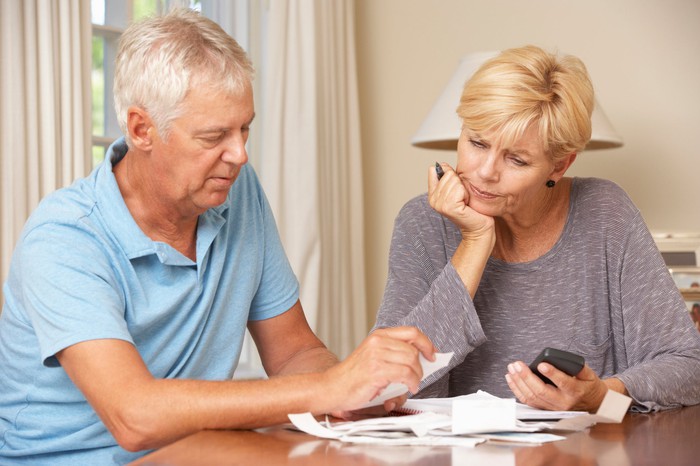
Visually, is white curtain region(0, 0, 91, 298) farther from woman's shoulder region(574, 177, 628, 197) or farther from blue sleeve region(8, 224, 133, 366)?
woman's shoulder region(574, 177, 628, 197)

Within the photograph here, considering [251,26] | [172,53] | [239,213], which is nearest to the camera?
[172,53]

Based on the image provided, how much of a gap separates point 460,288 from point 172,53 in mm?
684

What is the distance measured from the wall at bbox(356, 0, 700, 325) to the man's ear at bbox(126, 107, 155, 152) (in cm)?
209

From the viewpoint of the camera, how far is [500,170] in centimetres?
185

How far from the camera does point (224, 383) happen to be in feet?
4.40

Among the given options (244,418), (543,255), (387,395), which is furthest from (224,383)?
(543,255)

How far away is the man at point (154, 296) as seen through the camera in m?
1.34

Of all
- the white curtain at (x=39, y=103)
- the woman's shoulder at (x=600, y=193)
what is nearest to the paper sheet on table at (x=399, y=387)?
the woman's shoulder at (x=600, y=193)

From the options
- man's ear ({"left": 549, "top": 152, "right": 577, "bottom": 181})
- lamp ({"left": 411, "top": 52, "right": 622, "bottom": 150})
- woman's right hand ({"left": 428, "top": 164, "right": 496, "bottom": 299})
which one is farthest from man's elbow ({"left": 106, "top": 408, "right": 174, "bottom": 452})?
lamp ({"left": 411, "top": 52, "right": 622, "bottom": 150})

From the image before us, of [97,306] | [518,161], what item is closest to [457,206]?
[518,161]

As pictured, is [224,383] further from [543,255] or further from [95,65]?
[95,65]

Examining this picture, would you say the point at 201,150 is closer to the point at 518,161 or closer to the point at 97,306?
the point at 97,306

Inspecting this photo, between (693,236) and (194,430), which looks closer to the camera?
(194,430)

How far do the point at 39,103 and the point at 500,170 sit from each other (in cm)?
140
